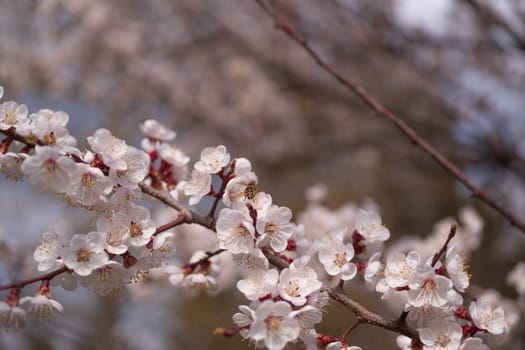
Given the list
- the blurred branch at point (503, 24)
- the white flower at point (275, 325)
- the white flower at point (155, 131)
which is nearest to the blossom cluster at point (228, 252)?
the white flower at point (275, 325)

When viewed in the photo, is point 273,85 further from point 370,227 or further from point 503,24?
point 370,227

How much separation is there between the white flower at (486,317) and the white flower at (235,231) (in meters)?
0.59

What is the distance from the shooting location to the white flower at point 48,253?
1.28 meters

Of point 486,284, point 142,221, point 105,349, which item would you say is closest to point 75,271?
point 142,221

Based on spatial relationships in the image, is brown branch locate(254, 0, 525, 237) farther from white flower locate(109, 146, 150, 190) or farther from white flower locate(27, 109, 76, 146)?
white flower locate(27, 109, 76, 146)

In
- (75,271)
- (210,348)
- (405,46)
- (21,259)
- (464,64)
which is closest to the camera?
(75,271)

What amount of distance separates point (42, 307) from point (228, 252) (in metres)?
0.47

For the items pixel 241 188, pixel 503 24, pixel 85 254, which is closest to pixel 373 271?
pixel 241 188

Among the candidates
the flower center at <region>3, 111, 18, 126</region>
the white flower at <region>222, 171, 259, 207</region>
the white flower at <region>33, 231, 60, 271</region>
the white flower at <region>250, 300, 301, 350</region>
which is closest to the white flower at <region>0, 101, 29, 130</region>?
the flower center at <region>3, 111, 18, 126</region>

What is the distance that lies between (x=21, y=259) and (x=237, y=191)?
135 centimetres

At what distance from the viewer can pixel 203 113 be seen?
537 centimetres

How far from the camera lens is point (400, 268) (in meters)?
1.33

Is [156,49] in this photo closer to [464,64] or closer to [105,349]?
[464,64]

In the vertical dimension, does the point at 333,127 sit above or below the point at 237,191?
above
